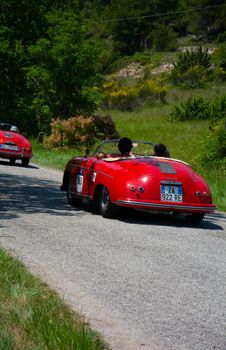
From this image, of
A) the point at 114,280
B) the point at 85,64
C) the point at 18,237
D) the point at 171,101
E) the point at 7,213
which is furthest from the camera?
the point at 171,101

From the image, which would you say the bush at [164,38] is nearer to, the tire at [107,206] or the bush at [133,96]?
the bush at [133,96]

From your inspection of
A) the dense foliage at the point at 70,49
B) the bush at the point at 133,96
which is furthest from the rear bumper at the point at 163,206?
the bush at the point at 133,96

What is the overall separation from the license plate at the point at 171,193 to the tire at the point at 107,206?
0.83m

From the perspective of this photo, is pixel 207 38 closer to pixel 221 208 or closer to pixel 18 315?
pixel 221 208

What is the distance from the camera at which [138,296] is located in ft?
20.6

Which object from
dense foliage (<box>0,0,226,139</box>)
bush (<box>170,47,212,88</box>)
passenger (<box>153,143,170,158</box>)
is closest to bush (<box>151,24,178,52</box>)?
dense foliage (<box>0,0,226,139</box>)

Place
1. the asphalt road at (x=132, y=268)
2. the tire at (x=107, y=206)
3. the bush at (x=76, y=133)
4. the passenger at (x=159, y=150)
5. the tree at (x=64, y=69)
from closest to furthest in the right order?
the asphalt road at (x=132, y=268)
the tire at (x=107, y=206)
the passenger at (x=159, y=150)
the bush at (x=76, y=133)
the tree at (x=64, y=69)

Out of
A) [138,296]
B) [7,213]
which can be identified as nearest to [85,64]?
[7,213]

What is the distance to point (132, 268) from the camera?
755cm

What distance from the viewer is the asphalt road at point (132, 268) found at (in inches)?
208

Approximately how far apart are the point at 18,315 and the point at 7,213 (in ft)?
22.9

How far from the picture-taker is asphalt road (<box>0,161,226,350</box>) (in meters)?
5.28

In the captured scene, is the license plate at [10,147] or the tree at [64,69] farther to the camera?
the tree at [64,69]

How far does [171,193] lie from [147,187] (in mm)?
401
